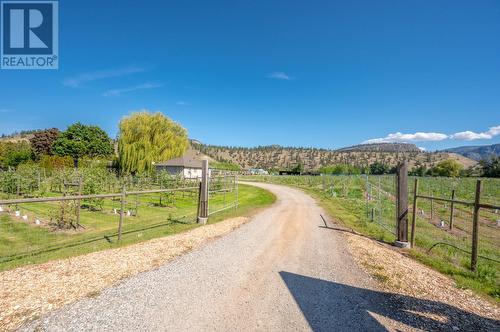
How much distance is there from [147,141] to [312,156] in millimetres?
89665

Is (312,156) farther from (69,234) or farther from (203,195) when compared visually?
(69,234)

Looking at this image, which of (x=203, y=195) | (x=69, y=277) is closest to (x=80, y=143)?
(x=203, y=195)

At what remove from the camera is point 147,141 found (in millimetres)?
32031

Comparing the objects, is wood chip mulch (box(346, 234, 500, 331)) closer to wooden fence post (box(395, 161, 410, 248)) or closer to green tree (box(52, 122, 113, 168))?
wooden fence post (box(395, 161, 410, 248))

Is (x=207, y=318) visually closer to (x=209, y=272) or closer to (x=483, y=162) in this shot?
(x=209, y=272)

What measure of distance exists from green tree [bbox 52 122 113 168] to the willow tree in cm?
2705

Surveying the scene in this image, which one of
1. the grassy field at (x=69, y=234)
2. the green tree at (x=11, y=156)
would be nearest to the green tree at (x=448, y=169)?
the grassy field at (x=69, y=234)

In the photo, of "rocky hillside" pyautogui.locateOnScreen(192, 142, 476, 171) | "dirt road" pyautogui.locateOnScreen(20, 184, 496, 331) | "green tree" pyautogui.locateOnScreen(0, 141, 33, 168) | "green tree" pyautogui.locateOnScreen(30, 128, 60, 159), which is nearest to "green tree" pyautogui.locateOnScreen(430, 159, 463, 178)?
"rocky hillside" pyautogui.locateOnScreen(192, 142, 476, 171)

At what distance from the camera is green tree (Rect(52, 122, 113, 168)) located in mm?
53312

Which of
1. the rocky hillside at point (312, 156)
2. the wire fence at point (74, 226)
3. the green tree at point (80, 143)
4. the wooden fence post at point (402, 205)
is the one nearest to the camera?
the wire fence at point (74, 226)

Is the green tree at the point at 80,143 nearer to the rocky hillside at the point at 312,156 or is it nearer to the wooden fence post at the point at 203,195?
the wooden fence post at the point at 203,195

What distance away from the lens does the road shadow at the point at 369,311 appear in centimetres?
342

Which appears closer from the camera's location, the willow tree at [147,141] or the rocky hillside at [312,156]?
the willow tree at [147,141]

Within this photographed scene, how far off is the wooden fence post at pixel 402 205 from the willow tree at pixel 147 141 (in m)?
28.6
